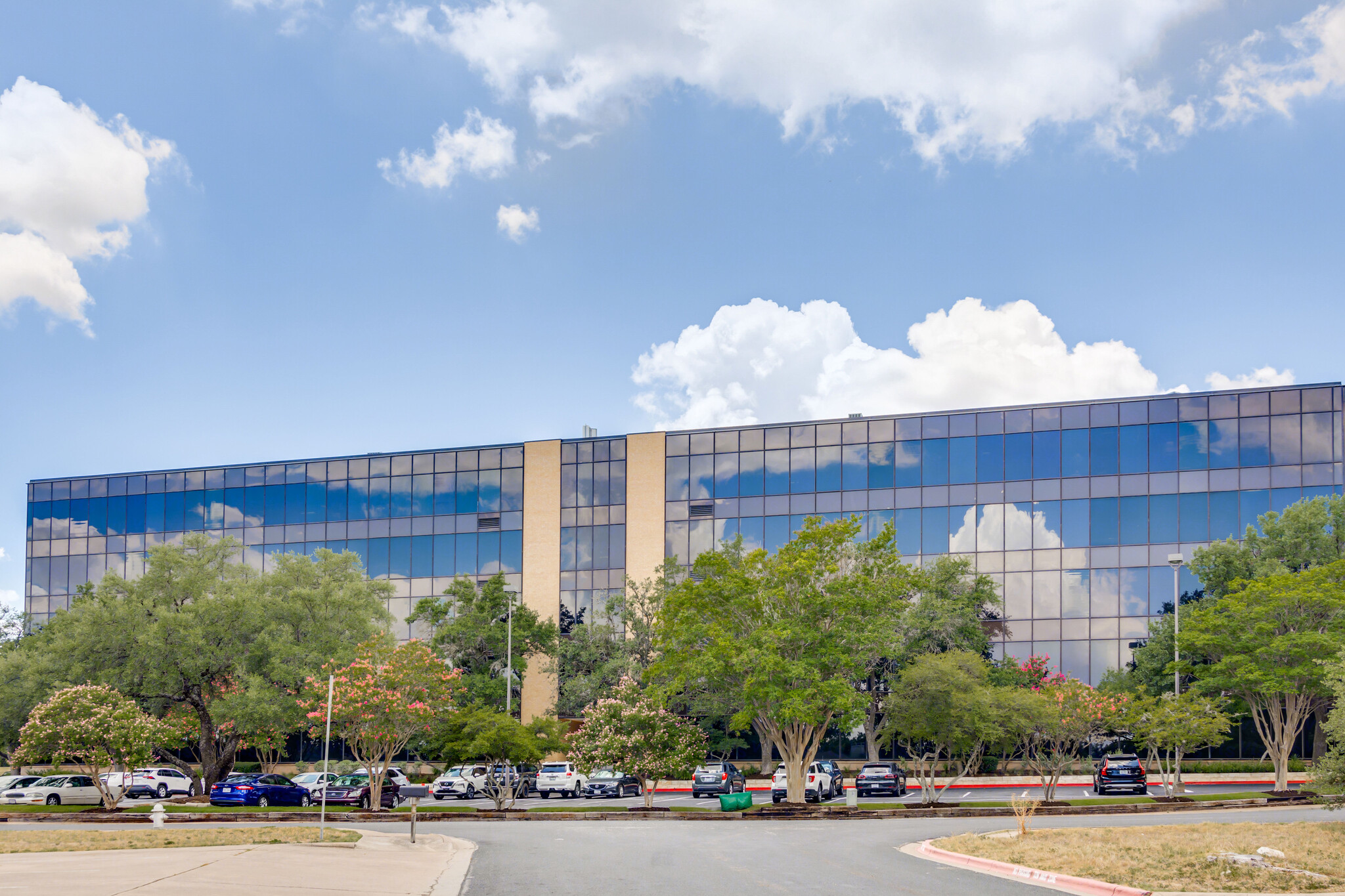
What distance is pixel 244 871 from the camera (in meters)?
19.0

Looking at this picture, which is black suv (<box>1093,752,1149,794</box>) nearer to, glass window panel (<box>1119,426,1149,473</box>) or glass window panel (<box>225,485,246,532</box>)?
glass window panel (<box>1119,426,1149,473</box>)

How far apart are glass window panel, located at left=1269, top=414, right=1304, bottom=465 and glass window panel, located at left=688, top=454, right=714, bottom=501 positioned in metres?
30.6

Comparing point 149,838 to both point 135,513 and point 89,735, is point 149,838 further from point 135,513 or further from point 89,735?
point 135,513

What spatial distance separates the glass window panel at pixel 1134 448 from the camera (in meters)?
62.3

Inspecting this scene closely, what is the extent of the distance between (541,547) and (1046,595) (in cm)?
2984

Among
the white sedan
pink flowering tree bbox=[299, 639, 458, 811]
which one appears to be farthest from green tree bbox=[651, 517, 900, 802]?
the white sedan

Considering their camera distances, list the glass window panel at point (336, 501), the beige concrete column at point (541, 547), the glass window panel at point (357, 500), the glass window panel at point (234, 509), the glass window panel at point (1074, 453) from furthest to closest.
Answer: the glass window panel at point (234, 509)
the glass window panel at point (336, 501)
the glass window panel at point (357, 500)
the beige concrete column at point (541, 547)
the glass window panel at point (1074, 453)

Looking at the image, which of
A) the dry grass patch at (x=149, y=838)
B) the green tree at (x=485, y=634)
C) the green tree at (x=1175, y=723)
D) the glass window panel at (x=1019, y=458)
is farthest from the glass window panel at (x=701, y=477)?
the dry grass patch at (x=149, y=838)

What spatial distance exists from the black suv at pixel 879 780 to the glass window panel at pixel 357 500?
39552mm

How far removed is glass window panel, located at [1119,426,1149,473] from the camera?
6234 centimetres

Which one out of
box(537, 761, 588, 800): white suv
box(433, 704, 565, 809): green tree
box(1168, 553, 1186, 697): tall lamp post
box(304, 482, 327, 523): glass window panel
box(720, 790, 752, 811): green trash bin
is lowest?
box(537, 761, 588, 800): white suv

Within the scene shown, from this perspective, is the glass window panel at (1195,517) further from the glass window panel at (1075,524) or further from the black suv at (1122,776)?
the black suv at (1122,776)

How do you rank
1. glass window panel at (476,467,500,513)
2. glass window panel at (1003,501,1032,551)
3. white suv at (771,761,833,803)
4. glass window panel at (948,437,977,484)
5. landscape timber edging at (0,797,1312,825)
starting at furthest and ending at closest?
glass window panel at (476,467,500,513), glass window panel at (948,437,977,484), glass window panel at (1003,501,1032,551), white suv at (771,761,833,803), landscape timber edging at (0,797,1312,825)

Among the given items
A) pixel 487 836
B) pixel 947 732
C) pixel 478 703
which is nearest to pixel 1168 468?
pixel 947 732
